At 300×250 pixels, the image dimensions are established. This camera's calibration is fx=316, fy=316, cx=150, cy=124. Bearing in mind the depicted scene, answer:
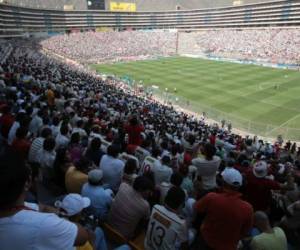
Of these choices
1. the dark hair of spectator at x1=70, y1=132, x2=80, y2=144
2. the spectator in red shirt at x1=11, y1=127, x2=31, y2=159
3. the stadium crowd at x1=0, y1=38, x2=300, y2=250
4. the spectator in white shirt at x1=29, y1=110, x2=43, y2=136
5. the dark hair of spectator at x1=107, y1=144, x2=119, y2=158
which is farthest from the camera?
the spectator in white shirt at x1=29, y1=110, x2=43, y2=136

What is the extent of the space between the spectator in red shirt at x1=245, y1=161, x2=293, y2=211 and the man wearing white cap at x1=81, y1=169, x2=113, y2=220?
8.69ft

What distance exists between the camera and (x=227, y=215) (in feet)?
13.9

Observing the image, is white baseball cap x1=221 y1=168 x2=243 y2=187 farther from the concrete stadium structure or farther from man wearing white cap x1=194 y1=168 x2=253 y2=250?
the concrete stadium structure

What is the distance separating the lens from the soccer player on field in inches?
172

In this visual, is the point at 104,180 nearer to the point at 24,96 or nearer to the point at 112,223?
the point at 112,223

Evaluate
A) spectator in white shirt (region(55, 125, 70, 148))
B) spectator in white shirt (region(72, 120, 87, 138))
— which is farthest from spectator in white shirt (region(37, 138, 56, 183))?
spectator in white shirt (region(72, 120, 87, 138))

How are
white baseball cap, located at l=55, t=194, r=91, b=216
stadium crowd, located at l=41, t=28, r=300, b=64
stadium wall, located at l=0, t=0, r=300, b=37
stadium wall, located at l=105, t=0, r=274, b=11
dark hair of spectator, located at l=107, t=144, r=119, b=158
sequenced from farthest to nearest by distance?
stadium wall, located at l=105, t=0, r=274, b=11 → stadium wall, located at l=0, t=0, r=300, b=37 → stadium crowd, located at l=41, t=28, r=300, b=64 → dark hair of spectator, located at l=107, t=144, r=119, b=158 → white baseball cap, located at l=55, t=194, r=91, b=216

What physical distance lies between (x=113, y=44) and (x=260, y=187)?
103120 millimetres

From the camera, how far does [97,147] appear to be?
25.5 ft

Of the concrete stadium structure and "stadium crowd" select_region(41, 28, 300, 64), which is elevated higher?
the concrete stadium structure

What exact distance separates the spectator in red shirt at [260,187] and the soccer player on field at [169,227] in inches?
80.6

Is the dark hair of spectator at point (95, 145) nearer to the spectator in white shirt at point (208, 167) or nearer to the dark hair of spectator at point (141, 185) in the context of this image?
the spectator in white shirt at point (208, 167)

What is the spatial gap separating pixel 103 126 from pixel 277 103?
98.1 ft

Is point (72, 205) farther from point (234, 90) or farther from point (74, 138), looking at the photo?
point (234, 90)
